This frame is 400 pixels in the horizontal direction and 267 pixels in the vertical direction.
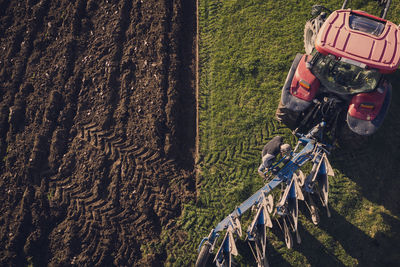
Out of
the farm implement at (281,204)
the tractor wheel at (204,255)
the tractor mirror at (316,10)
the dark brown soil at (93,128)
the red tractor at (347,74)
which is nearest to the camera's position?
the farm implement at (281,204)

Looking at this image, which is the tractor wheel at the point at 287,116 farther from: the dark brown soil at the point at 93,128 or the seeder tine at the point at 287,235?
the seeder tine at the point at 287,235

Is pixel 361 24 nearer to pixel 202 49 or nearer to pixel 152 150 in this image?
pixel 202 49

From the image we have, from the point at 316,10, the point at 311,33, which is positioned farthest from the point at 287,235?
the point at 316,10

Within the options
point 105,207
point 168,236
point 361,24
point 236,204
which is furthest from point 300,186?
point 105,207

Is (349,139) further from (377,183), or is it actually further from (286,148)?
(286,148)

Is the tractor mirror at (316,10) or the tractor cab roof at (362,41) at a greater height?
the tractor mirror at (316,10)

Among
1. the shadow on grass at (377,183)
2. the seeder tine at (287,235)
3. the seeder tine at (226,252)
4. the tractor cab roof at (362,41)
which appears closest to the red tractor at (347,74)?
the tractor cab roof at (362,41)

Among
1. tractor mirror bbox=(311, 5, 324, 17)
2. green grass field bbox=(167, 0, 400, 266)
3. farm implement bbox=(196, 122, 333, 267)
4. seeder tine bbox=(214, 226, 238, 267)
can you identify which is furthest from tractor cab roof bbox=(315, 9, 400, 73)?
seeder tine bbox=(214, 226, 238, 267)

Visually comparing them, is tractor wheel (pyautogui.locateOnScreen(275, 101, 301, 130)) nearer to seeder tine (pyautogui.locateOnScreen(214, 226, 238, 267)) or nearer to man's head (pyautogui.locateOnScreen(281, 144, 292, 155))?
man's head (pyautogui.locateOnScreen(281, 144, 292, 155))
